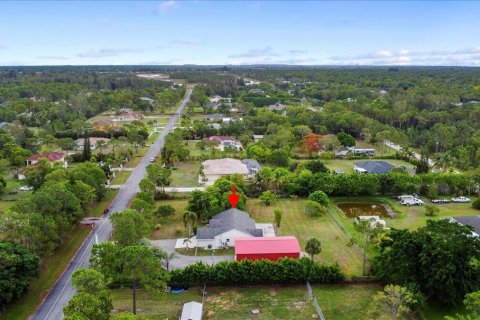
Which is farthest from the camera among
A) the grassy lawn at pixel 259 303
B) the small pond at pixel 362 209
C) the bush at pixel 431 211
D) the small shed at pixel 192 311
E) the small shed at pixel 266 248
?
the small pond at pixel 362 209

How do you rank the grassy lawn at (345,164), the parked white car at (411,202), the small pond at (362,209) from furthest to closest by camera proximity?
1. the grassy lawn at (345,164)
2. the parked white car at (411,202)
3. the small pond at (362,209)

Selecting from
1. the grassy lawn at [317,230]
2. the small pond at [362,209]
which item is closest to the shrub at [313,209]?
the grassy lawn at [317,230]

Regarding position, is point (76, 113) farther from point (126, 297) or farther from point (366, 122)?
point (126, 297)

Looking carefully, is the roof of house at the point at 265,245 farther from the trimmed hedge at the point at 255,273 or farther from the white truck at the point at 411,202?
→ the white truck at the point at 411,202

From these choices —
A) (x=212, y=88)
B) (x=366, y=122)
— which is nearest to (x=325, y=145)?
(x=366, y=122)

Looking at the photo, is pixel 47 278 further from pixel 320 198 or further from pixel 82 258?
pixel 320 198

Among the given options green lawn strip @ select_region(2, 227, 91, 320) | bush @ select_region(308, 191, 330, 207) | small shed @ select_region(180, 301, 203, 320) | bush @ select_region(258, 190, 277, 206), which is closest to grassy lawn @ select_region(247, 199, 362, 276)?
bush @ select_region(258, 190, 277, 206)

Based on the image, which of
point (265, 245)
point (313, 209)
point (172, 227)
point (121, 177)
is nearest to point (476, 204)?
point (313, 209)
